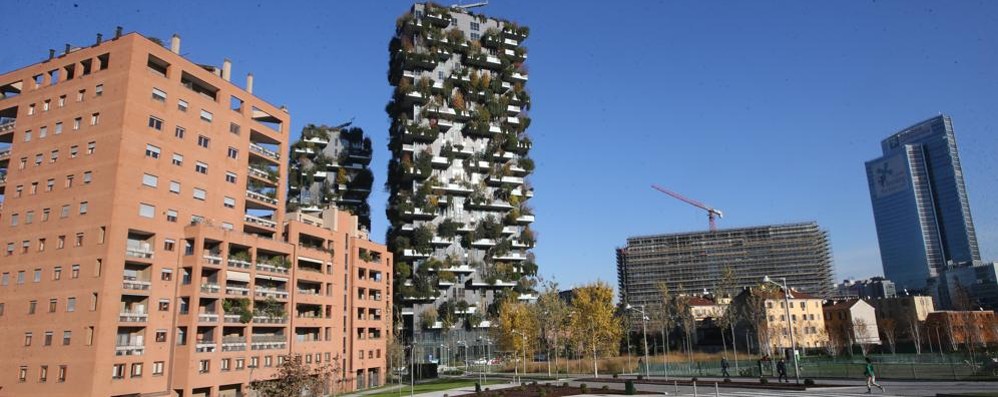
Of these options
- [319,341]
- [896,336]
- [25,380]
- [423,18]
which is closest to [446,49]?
[423,18]

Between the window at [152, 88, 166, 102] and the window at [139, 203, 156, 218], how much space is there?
956 cm

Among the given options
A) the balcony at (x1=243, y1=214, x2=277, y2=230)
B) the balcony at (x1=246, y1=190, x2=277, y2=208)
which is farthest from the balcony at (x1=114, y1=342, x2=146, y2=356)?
the balcony at (x1=246, y1=190, x2=277, y2=208)

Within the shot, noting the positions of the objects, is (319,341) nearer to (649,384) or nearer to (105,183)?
(105,183)

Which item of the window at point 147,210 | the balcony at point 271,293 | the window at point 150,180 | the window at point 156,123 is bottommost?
the balcony at point 271,293

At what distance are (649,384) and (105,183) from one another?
47.1 m

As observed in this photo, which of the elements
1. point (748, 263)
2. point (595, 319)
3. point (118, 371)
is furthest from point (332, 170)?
point (748, 263)

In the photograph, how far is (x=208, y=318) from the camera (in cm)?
5569

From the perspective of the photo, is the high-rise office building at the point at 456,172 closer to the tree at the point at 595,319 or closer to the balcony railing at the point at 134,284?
the tree at the point at 595,319

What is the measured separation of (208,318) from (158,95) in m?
20.0

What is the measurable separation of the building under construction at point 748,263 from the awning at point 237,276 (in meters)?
142

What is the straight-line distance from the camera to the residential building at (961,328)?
94775 mm

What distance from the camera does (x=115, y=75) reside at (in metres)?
54.2

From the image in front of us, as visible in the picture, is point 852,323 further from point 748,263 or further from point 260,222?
point 260,222

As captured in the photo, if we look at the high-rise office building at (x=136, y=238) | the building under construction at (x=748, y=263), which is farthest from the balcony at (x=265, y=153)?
the building under construction at (x=748, y=263)
